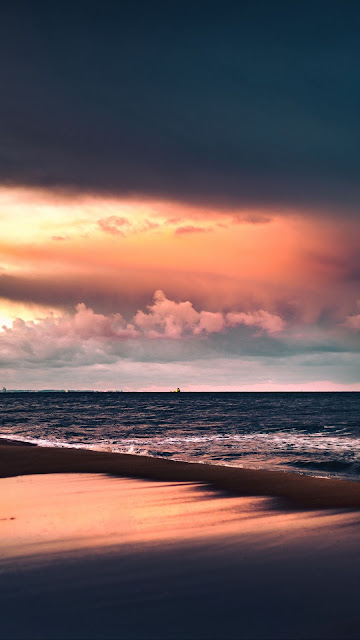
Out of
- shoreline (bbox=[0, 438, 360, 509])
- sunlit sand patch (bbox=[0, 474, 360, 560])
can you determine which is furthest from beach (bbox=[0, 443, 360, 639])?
shoreline (bbox=[0, 438, 360, 509])

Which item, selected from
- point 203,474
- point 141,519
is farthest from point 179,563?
point 203,474

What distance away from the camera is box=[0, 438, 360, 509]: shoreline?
13.8 m

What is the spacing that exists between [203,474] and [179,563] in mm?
10655

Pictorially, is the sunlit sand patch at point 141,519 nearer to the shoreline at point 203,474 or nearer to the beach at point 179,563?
the beach at point 179,563

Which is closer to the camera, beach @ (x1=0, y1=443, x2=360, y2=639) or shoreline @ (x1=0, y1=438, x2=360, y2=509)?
beach @ (x1=0, y1=443, x2=360, y2=639)

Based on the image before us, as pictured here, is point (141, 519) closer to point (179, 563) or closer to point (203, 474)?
point (179, 563)

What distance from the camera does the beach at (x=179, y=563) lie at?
19.0ft

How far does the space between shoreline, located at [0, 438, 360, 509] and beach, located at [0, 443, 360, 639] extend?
16cm

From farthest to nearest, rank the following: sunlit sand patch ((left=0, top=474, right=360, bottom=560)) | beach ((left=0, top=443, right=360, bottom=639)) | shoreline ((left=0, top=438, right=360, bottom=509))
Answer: shoreline ((left=0, top=438, right=360, bottom=509))
sunlit sand patch ((left=0, top=474, right=360, bottom=560))
beach ((left=0, top=443, right=360, bottom=639))

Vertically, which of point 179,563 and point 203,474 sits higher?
point 179,563

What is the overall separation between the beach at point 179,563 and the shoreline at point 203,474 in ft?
0.52

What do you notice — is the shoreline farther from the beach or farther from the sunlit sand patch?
the sunlit sand patch

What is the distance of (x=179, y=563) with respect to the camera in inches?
304

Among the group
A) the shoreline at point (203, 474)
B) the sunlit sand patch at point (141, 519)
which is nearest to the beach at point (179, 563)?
the sunlit sand patch at point (141, 519)
